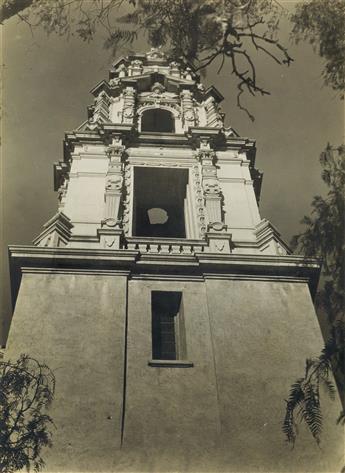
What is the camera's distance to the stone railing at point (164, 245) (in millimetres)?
17797

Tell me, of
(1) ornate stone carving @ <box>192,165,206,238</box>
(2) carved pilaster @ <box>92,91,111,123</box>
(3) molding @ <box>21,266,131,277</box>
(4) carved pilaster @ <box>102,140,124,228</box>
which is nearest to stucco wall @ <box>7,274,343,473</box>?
(3) molding @ <box>21,266,131,277</box>

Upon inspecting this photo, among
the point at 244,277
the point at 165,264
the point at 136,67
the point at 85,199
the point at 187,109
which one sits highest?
the point at 136,67

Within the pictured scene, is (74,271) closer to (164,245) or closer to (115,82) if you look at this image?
(164,245)

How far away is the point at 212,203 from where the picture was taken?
782 inches

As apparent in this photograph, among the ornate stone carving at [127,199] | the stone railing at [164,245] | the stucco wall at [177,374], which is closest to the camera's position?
the stucco wall at [177,374]

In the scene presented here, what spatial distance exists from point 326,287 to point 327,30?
6270mm

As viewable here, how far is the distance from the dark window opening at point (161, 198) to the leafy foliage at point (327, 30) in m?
8.53

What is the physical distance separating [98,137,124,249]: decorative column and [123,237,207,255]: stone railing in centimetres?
54

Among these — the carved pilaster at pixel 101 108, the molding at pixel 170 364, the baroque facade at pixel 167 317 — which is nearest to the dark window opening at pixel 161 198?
the baroque facade at pixel 167 317

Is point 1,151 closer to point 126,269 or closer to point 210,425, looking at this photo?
point 126,269

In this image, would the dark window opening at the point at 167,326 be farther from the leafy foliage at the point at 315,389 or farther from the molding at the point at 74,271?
the leafy foliage at the point at 315,389

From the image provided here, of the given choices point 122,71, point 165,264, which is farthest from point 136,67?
point 165,264

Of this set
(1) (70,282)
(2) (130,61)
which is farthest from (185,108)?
(1) (70,282)

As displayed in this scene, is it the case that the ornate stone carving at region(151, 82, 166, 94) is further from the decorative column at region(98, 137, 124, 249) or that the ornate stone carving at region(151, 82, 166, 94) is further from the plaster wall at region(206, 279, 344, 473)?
the plaster wall at region(206, 279, 344, 473)
